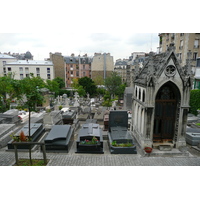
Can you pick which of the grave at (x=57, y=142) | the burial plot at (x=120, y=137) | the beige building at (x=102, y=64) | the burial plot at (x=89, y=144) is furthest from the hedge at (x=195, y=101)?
the beige building at (x=102, y=64)

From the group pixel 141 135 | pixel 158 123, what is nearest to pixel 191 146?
pixel 158 123

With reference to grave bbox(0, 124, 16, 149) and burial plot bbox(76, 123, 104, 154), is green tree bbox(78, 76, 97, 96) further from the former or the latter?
burial plot bbox(76, 123, 104, 154)

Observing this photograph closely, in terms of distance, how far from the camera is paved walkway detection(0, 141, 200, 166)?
1011 centimetres

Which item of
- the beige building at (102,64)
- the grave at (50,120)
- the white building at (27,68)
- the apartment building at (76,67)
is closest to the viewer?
→ the grave at (50,120)

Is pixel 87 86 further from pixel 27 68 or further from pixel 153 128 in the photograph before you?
pixel 153 128

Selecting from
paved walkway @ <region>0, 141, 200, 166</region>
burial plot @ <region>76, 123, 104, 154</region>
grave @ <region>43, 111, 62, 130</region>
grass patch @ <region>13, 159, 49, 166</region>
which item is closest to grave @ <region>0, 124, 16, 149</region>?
paved walkway @ <region>0, 141, 200, 166</region>

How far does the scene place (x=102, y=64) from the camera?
59125 mm

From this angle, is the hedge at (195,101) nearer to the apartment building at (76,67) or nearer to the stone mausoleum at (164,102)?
the stone mausoleum at (164,102)

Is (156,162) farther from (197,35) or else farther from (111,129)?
(197,35)

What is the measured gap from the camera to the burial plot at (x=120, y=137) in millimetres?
11734

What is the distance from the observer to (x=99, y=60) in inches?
2317

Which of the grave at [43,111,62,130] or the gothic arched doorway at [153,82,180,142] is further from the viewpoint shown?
the grave at [43,111,62,130]

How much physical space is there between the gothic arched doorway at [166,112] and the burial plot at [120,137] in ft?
7.46

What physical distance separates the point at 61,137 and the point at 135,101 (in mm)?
7066
